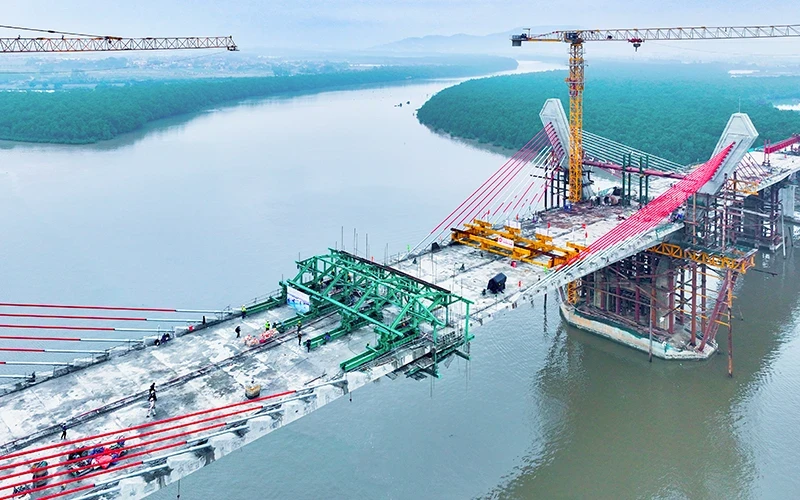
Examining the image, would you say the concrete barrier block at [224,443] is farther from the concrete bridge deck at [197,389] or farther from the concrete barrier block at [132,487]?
the concrete barrier block at [132,487]

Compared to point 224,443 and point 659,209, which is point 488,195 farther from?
point 224,443

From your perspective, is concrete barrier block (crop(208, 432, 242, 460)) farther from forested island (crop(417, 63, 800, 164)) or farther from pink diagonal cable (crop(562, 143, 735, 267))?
forested island (crop(417, 63, 800, 164))

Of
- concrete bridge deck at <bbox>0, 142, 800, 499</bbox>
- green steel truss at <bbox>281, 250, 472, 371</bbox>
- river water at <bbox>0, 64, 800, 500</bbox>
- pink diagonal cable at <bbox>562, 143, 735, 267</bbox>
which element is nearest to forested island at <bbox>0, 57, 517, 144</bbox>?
river water at <bbox>0, 64, 800, 500</bbox>

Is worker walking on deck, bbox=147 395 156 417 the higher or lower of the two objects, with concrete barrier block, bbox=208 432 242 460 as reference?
higher

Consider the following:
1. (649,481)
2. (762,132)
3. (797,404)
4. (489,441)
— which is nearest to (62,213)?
(489,441)

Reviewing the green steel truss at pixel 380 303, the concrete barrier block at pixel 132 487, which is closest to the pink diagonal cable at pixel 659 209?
the green steel truss at pixel 380 303

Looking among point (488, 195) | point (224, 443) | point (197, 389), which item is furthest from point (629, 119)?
point (224, 443)

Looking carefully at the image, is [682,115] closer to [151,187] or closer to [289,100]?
[151,187]
